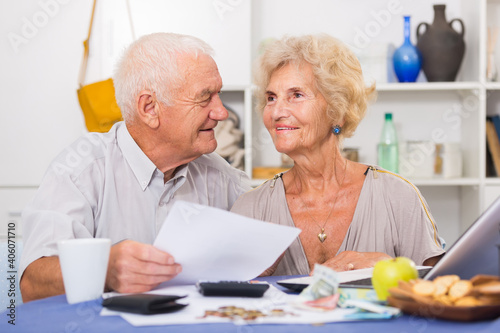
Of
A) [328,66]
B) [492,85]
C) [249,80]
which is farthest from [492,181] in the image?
[328,66]

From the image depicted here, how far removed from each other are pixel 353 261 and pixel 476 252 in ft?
1.50

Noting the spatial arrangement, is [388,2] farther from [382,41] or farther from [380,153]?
[380,153]

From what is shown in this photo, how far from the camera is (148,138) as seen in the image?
1812mm

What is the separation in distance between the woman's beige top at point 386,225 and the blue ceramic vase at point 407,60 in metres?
1.60

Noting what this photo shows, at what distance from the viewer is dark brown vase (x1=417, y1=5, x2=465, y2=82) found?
3197 millimetres

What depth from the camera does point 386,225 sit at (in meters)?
1.72

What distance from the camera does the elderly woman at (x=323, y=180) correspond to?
5.64 feet

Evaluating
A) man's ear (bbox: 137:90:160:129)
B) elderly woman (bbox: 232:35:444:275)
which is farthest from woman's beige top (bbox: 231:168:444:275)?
man's ear (bbox: 137:90:160:129)

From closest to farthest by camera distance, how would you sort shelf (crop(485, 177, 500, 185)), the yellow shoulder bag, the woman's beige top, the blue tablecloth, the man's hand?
the blue tablecloth < the man's hand < the woman's beige top < the yellow shoulder bag < shelf (crop(485, 177, 500, 185))

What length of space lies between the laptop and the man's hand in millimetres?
329

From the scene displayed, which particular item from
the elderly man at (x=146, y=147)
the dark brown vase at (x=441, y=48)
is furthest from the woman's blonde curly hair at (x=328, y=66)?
the dark brown vase at (x=441, y=48)

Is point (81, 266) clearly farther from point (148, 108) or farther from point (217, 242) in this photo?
point (148, 108)

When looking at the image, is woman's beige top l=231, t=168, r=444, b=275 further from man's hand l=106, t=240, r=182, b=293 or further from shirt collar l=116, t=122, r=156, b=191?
man's hand l=106, t=240, r=182, b=293

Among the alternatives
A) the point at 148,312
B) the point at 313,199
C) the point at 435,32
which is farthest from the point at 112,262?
the point at 435,32
